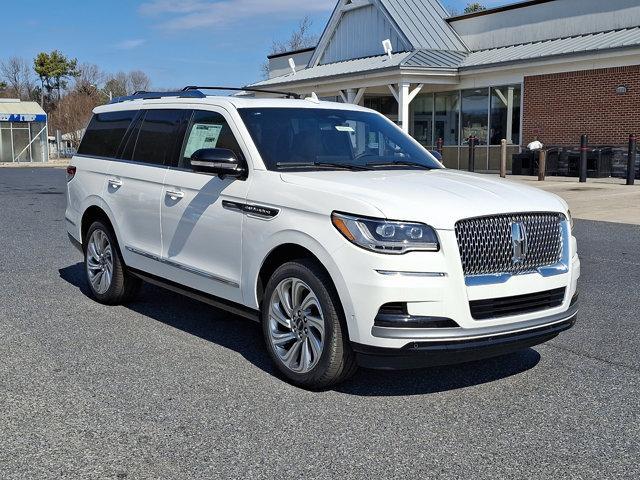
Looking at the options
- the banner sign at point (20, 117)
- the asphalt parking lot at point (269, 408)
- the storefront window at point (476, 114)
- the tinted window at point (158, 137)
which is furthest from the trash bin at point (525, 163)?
the banner sign at point (20, 117)

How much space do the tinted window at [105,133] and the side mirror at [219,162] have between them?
1.94 meters

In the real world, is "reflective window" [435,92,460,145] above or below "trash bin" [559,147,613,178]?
above

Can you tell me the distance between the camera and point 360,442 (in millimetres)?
3959

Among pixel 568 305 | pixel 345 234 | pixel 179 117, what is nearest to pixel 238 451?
pixel 345 234

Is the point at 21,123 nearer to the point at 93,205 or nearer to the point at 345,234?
the point at 93,205

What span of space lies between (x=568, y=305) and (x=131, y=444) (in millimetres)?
2774

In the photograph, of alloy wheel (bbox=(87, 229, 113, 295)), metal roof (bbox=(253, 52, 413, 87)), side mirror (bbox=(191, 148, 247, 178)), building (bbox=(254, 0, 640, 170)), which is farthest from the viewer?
metal roof (bbox=(253, 52, 413, 87))

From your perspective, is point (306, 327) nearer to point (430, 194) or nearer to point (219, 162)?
point (430, 194)

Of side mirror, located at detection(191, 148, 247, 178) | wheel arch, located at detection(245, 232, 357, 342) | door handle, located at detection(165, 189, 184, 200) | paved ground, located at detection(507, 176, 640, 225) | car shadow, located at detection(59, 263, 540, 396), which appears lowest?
paved ground, located at detection(507, 176, 640, 225)

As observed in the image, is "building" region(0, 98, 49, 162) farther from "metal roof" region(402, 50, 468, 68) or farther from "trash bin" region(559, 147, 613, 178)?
"trash bin" region(559, 147, 613, 178)

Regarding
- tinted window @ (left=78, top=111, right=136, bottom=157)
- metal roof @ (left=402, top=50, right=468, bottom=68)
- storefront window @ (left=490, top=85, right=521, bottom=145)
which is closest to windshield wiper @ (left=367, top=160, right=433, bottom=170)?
tinted window @ (left=78, top=111, right=136, bottom=157)

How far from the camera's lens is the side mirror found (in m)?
5.25

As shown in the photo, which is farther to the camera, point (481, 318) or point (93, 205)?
point (93, 205)

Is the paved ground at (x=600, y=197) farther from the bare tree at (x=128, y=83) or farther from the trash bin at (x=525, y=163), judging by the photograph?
the bare tree at (x=128, y=83)
